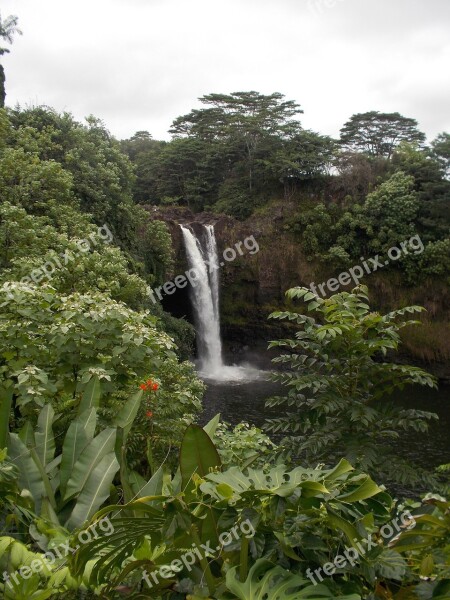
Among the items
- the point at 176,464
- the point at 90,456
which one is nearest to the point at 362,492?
the point at 90,456

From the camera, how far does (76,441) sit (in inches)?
120

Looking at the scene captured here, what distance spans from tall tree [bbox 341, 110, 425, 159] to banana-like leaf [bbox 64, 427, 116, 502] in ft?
99.2

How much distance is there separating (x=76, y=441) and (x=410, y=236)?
76.6 ft

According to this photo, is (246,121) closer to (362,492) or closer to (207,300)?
(207,300)

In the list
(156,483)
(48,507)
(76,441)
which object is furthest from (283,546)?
(76,441)

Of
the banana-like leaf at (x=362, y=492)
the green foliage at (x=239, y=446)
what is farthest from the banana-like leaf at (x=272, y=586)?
the green foliage at (x=239, y=446)

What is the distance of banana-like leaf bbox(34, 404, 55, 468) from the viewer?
10.4 feet

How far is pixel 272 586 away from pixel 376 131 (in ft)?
108

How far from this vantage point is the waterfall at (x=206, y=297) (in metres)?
23.3

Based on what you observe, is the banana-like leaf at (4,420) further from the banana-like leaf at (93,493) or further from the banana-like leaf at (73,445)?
the banana-like leaf at (93,493)

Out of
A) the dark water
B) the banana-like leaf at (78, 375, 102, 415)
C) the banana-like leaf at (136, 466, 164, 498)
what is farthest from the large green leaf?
the dark water

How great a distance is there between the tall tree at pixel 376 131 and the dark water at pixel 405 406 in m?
16.3

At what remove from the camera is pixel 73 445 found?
9.95 feet

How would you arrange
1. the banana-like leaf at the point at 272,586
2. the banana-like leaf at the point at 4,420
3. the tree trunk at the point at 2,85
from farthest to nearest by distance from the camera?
the tree trunk at the point at 2,85
the banana-like leaf at the point at 4,420
the banana-like leaf at the point at 272,586
